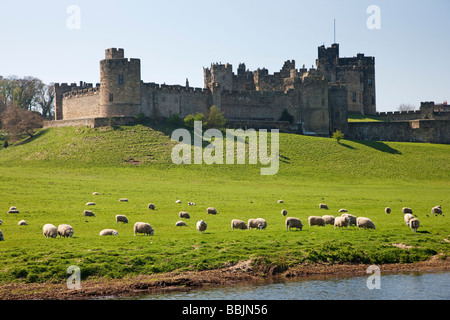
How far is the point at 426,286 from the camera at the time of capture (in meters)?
22.0

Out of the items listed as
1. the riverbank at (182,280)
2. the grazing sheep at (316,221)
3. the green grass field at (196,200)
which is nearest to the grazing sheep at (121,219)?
the green grass field at (196,200)

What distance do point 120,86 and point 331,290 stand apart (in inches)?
2134

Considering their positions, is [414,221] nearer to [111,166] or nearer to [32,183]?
[32,183]

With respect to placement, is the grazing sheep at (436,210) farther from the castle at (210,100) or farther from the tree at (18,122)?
the tree at (18,122)

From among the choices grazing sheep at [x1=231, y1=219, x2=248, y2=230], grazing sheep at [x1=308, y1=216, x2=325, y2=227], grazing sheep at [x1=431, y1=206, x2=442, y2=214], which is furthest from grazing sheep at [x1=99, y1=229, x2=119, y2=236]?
grazing sheep at [x1=431, y1=206, x2=442, y2=214]

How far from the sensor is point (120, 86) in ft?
236

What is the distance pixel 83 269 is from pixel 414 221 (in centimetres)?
1523

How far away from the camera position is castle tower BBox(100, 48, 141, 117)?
71.5 m

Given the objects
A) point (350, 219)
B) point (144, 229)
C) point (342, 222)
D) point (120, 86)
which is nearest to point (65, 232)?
point (144, 229)

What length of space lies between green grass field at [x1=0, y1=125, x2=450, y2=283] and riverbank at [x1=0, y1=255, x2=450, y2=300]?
380 millimetres

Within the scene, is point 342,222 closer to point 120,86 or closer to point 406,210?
point 406,210

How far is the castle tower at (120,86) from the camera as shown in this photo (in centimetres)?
7150

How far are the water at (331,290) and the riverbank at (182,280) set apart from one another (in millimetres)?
597

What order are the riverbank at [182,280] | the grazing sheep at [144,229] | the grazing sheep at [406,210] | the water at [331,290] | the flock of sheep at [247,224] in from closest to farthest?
the riverbank at [182,280]
the water at [331,290]
the flock of sheep at [247,224]
the grazing sheep at [144,229]
the grazing sheep at [406,210]
